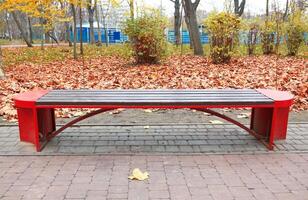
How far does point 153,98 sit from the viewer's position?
160 inches

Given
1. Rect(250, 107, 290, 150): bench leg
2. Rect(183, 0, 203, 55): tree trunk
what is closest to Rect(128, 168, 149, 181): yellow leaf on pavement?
Rect(250, 107, 290, 150): bench leg

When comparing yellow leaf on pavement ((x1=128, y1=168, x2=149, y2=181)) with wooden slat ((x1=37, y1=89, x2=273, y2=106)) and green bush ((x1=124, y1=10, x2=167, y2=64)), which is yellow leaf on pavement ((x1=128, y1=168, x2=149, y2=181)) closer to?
wooden slat ((x1=37, y1=89, x2=273, y2=106))

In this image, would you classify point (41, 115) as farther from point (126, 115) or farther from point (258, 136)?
point (258, 136)

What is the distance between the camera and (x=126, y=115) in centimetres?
568

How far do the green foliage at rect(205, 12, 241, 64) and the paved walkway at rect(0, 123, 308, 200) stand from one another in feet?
20.8

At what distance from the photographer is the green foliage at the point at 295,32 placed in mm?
13742

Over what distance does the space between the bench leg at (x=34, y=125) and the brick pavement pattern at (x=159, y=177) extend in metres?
0.34

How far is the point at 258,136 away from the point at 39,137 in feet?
9.23

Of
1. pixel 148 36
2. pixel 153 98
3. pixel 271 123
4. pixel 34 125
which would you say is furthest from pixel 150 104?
pixel 148 36

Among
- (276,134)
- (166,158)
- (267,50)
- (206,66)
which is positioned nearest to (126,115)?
(166,158)

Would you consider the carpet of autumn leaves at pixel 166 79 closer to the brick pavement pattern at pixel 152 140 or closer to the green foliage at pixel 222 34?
the green foliage at pixel 222 34

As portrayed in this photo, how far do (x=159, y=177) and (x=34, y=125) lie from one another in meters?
1.69

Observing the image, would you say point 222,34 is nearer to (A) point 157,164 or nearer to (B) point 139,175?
(A) point 157,164

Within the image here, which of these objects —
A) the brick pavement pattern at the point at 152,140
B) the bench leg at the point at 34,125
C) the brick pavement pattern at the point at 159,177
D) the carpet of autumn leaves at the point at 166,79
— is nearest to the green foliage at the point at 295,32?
the carpet of autumn leaves at the point at 166,79
